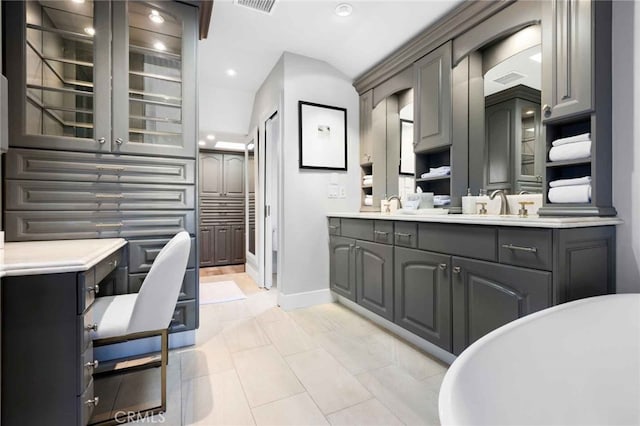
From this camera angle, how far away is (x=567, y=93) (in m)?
1.48

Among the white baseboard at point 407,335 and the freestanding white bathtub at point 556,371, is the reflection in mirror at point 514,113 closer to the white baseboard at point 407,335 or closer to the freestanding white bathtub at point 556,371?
the freestanding white bathtub at point 556,371

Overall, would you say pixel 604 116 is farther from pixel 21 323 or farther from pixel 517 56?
pixel 21 323

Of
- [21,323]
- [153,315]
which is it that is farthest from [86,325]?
[153,315]

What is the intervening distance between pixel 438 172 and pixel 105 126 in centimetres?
243

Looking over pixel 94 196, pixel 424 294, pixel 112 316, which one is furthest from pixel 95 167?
pixel 424 294

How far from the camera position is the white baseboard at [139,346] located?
1.88 metres

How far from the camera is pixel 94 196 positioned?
183cm

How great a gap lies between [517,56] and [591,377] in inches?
73.9

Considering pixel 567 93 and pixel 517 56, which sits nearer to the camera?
pixel 567 93

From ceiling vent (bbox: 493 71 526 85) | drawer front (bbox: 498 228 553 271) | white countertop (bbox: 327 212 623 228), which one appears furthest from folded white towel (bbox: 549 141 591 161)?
ceiling vent (bbox: 493 71 526 85)

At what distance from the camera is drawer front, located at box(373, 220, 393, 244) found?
Answer: 225 centimetres

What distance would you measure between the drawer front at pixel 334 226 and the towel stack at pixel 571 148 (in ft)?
5.92

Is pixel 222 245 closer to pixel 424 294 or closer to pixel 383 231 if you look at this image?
pixel 383 231

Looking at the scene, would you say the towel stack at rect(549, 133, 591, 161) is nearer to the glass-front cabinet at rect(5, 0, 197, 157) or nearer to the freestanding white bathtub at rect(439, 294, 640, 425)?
the freestanding white bathtub at rect(439, 294, 640, 425)
